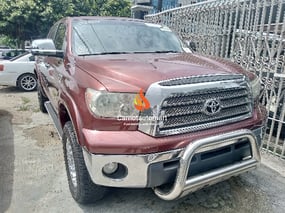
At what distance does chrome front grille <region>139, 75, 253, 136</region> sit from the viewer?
1996mm

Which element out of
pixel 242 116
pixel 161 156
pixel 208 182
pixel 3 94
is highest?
pixel 242 116

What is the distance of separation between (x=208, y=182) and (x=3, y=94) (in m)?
7.66

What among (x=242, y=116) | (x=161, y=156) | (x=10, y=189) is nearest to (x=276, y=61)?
(x=242, y=116)

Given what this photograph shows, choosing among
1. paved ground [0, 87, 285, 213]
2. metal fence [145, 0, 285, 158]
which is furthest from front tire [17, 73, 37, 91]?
metal fence [145, 0, 285, 158]

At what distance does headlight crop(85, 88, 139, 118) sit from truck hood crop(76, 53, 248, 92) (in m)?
0.05

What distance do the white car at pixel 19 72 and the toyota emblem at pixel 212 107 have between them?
23.9 ft

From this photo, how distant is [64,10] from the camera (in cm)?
1432

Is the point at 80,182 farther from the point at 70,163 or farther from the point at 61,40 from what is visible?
the point at 61,40

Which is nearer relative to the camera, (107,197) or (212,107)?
(212,107)

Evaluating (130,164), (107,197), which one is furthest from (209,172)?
(107,197)

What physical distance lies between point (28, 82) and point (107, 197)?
6.79 m

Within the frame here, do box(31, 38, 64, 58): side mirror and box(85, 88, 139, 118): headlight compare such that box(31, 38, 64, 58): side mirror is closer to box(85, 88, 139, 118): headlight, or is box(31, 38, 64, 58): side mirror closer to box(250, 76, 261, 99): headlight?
box(85, 88, 139, 118): headlight

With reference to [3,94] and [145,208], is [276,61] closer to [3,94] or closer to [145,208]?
[145,208]

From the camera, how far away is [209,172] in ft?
7.26
